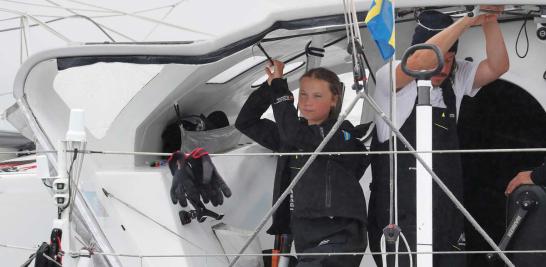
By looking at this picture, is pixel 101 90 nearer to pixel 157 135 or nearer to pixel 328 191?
pixel 157 135

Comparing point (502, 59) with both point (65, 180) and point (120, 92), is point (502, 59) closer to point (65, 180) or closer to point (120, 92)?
point (65, 180)

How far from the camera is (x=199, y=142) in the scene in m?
3.78

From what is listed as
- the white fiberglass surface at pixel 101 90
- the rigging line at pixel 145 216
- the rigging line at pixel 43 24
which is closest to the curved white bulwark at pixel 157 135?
the rigging line at pixel 145 216

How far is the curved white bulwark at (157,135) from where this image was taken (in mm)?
2975

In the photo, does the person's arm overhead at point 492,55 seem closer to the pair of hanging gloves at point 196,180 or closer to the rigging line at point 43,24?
the pair of hanging gloves at point 196,180

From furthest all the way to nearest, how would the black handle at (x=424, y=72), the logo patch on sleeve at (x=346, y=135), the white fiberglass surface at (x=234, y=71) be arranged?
the white fiberglass surface at (x=234, y=71), the logo patch on sleeve at (x=346, y=135), the black handle at (x=424, y=72)

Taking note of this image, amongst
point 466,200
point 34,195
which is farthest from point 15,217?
point 466,200

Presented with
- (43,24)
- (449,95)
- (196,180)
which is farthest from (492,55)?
(43,24)

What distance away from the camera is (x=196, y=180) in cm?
305

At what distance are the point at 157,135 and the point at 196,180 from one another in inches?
27.3

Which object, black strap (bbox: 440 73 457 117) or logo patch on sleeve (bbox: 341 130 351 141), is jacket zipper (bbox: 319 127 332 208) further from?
black strap (bbox: 440 73 457 117)

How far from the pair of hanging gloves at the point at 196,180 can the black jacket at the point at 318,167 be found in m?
0.22

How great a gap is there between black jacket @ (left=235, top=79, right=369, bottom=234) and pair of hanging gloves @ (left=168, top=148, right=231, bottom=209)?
22 centimetres

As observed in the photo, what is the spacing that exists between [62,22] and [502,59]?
3427mm
